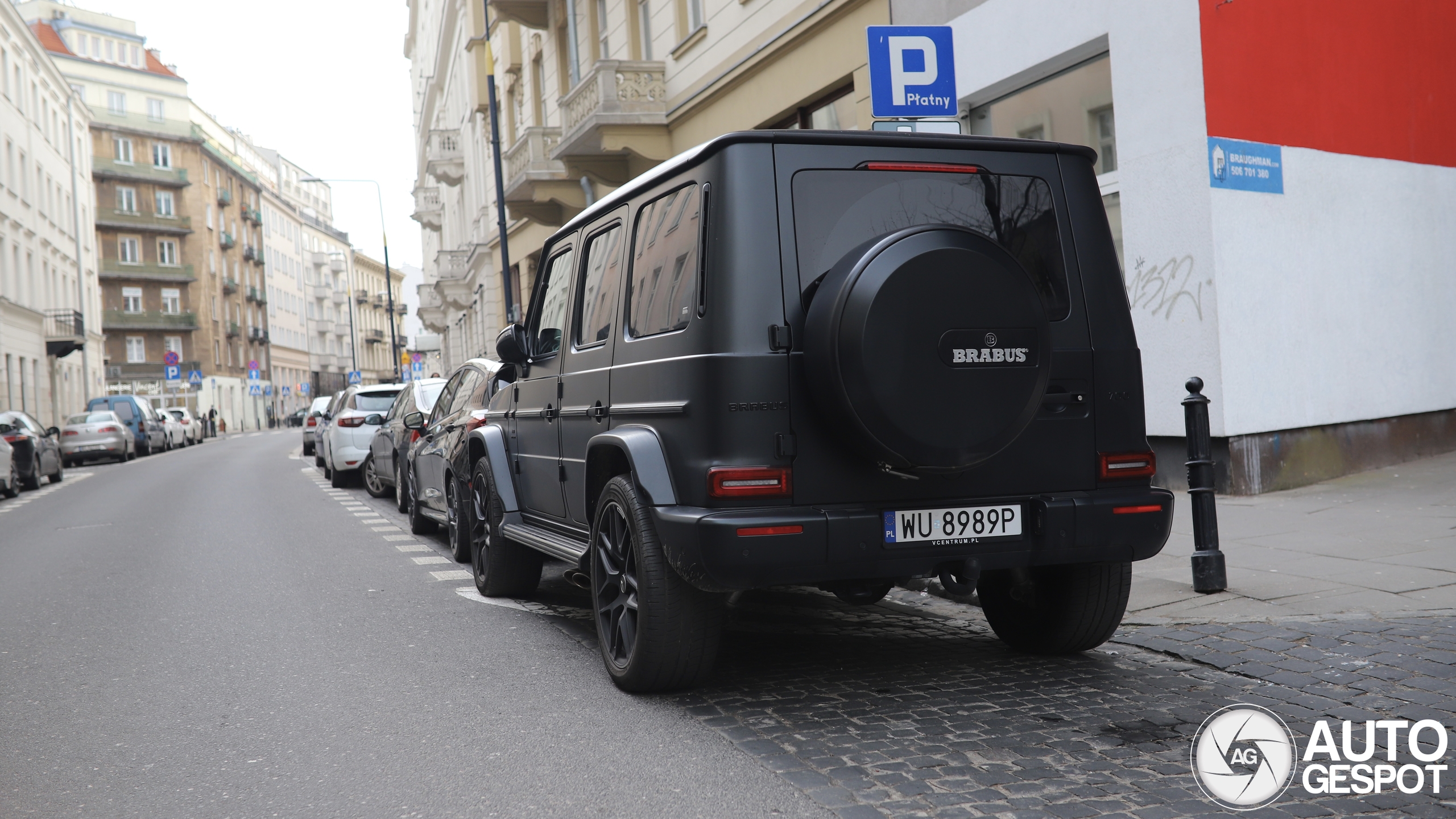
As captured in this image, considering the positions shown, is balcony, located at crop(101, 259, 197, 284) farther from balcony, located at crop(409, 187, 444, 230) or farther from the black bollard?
the black bollard

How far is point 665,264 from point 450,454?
4571 mm

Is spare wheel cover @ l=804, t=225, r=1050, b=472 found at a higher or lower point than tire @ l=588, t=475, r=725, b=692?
higher

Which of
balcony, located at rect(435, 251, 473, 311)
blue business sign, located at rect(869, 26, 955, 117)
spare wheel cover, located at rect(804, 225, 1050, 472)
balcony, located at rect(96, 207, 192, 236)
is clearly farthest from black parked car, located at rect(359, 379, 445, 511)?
balcony, located at rect(96, 207, 192, 236)

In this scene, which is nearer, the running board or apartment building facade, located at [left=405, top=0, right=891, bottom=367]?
the running board

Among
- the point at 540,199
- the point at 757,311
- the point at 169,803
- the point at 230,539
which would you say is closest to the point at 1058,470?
the point at 757,311

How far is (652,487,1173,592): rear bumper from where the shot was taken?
14.3 ft

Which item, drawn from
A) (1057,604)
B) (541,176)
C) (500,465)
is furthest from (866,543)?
(541,176)

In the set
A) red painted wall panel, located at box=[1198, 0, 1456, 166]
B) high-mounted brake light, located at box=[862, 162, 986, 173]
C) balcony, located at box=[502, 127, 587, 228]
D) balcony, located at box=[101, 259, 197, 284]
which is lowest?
high-mounted brake light, located at box=[862, 162, 986, 173]

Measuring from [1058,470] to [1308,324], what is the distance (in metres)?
7.08

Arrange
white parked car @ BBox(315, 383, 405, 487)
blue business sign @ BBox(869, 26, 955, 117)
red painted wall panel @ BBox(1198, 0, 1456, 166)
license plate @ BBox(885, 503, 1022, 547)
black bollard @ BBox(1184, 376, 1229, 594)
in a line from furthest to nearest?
1. white parked car @ BBox(315, 383, 405, 487)
2. red painted wall panel @ BBox(1198, 0, 1456, 166)
3. blue business sign @ BBox(869, 26, 955, 117)
4. black bollard @ BBox(1184, 376, 1229, 594)
5. license plate @ BBox(885, 503, 1022, 547)

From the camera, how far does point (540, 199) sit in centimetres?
2358

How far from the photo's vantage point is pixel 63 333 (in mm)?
50000

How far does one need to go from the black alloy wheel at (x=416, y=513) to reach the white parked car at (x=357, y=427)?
6374 mm

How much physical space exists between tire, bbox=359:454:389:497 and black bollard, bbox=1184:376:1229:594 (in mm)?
11923
